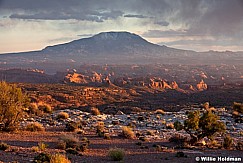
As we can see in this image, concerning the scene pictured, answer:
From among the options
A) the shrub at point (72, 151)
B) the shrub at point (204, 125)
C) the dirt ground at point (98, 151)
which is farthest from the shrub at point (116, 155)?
the shrub at point (204, 125)

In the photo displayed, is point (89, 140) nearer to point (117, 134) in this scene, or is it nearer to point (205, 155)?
point (117, 134)

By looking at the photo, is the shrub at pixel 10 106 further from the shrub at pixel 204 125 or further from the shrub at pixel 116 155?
the shrub at pixel 204 125

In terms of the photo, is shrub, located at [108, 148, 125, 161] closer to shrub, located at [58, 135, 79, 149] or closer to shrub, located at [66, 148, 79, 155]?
shrub, located at [66, 148, 79, 155]

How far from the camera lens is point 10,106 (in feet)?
72.5

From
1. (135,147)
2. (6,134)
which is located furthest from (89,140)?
(6,134)

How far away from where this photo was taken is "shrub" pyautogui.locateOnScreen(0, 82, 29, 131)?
22.1 m

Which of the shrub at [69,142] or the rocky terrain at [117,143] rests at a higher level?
the shrub at [69,142]

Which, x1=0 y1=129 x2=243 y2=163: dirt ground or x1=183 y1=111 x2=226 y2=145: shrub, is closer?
x1=0 y1=129 x2=243 y2=163: dirt ground

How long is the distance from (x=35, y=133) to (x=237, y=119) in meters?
17.8

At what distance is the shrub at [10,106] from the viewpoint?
2208 centimetres

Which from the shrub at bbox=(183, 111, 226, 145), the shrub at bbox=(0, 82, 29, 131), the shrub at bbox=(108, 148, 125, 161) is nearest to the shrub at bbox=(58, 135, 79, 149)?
the shrub at bbox=(108, 148, 125, 161)

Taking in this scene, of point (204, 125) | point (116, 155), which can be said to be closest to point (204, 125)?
point (204, 125)

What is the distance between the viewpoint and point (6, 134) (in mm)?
21031

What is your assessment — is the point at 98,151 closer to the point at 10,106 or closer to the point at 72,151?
the point at 72,151
